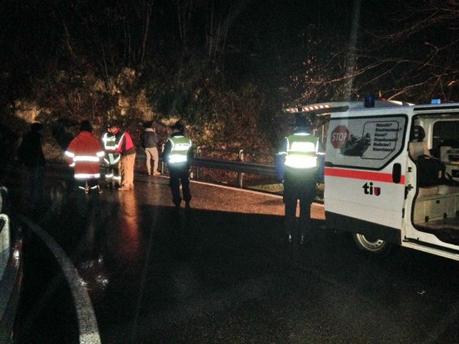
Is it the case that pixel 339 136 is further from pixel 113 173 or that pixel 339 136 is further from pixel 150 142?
pixel 150 142

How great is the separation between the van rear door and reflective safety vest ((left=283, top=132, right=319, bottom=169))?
324mm

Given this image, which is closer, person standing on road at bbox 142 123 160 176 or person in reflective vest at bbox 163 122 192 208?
person in reflective vest at bbox 163 122 192 208

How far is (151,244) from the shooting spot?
6.96 m

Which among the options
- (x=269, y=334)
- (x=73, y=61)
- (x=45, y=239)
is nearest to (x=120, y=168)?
(x=45, y=239)

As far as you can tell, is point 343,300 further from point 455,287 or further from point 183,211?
point 183,211

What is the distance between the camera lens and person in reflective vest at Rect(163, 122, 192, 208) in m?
9.47

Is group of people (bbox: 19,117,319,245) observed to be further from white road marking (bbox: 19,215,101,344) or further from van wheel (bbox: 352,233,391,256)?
white road marking (bbox: 19,215,101,344)

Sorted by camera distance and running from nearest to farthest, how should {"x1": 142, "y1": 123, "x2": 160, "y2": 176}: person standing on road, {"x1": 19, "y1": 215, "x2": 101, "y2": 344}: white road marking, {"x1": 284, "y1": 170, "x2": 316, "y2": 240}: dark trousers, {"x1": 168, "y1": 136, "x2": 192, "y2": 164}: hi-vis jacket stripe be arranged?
1. {"x1": 19, "y1": 215, "x2": 101, "y2": 344}: white road marking
2. {"x1": 284, "y1": 170, "x2": 316, "y2": 240}: dark trousers
3. {"x1": 168, "y1": 136, "x2": 192, "y2": 164}: hi-vis jacket stripe
4. {"x1": 142, "y1": 123, "x2": 160, "y2": 176}: person standing on road

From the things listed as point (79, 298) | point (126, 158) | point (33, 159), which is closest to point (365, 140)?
point (79, 298)

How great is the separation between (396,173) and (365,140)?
664 millimetres

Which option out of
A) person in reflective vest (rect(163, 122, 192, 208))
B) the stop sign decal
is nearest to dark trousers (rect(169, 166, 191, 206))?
person in reflective vest (rect(163, 122, 192, 208))

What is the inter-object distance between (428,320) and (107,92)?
21.1 m

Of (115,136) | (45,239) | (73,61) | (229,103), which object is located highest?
(73,61)

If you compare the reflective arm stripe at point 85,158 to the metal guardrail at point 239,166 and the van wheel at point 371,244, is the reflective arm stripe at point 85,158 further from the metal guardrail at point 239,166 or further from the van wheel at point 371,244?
the van wheel at point 371,244
